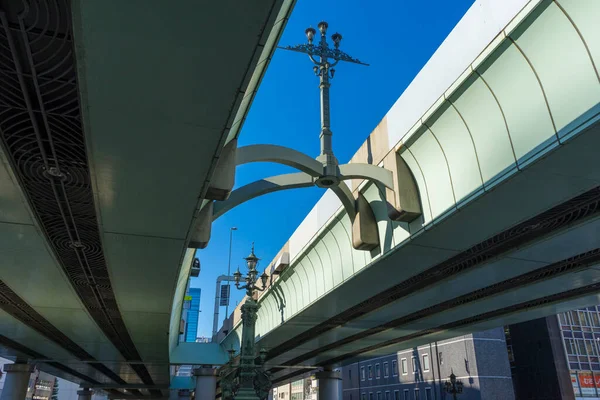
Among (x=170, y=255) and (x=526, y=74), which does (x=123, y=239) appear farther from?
(x=526, y=74)

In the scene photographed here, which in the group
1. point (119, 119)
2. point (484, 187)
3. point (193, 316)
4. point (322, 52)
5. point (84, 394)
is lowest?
point (84, 394)

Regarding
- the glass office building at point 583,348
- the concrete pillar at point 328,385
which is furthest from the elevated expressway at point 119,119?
the glass office building at point 583,348

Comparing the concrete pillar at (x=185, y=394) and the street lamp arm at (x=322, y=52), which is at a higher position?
the street lamp arm at (x=322, y=52)

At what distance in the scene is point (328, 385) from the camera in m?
36.0

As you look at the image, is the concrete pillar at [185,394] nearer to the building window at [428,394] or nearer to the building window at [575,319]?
the building window at [428,394]

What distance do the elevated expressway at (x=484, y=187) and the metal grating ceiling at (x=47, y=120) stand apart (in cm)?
606

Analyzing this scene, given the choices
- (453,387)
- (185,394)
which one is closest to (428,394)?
(453,387)

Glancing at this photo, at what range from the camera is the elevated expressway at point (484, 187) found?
259 inches

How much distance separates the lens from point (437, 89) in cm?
861

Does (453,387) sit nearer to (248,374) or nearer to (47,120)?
(248,374)

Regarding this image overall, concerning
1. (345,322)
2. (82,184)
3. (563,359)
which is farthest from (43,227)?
(563,359)

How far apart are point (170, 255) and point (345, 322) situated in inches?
462

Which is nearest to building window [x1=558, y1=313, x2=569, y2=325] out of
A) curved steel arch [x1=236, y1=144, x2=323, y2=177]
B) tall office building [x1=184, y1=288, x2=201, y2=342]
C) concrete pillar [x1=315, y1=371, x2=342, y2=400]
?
concrete pillar [x1=315, y1=371, x2=342, y2=400]

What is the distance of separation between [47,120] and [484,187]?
704 cm
